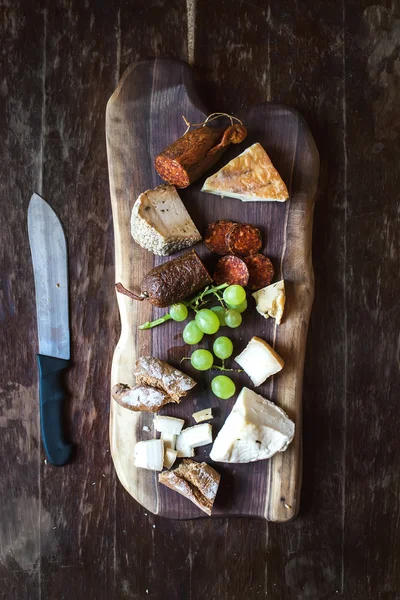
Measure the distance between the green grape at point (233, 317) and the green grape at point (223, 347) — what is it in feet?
0.14

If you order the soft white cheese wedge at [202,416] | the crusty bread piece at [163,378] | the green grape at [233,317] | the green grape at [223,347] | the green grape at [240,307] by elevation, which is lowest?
the soft white cheese wedge at [202,416]

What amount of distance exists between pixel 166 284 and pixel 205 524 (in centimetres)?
70

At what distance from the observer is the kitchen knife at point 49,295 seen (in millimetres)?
1310

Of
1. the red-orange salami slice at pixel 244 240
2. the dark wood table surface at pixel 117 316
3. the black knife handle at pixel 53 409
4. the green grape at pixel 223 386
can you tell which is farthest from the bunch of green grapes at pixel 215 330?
the black knife handle at pixel 53 409

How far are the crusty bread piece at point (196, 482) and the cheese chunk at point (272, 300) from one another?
41 centimetres

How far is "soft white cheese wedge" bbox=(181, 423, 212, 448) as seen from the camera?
1.26m

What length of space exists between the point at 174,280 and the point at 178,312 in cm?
8

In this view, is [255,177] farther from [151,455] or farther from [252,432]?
[151,455]

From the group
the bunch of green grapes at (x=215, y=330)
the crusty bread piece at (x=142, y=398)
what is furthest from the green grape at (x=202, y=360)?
the crusty bread piece at (x=142, y=398)

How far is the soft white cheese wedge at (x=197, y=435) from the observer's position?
1258 mm

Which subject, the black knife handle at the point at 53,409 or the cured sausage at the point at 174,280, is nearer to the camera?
the cured sausage at the point at 174,280

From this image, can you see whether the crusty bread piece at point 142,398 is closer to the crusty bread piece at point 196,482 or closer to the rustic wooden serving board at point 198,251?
the rustic wooden serving board at point 198,251

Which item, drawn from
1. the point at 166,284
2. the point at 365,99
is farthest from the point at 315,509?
the point at 365,99

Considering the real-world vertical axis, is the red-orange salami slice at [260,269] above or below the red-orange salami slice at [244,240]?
below
